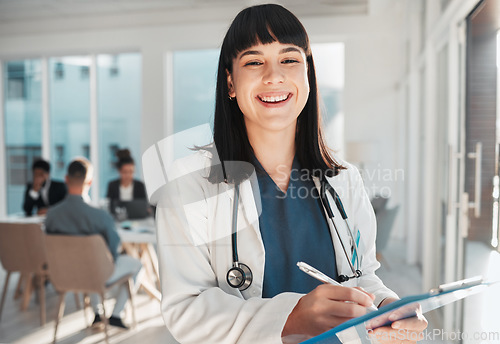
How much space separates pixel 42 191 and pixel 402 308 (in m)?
4.07

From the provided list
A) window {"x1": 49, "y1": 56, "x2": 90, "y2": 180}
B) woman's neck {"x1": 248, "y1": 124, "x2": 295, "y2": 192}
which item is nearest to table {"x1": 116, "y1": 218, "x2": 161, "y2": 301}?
woman's neck {"x1": 248, "y1": 124, "x2": 295, "y2": 192}

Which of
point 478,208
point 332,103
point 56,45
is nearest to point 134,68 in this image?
point 56,45

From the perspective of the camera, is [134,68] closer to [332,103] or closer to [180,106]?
[180,106]

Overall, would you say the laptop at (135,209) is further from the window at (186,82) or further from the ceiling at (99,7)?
the ceiling at (99,7)

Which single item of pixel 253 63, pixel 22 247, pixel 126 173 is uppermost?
pixel 253 63

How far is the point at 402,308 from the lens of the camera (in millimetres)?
407

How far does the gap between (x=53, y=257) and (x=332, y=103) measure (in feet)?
10.6

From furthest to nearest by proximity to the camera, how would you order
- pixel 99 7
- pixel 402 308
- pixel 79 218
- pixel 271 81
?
1. pixel 99 7
2. pixel 79 218
3. pixel 271 81
4. pixel 402 308

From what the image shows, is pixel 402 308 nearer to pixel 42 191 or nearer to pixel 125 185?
pixel 125 185

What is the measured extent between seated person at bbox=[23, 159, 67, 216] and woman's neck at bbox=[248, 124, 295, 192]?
3.73 metres

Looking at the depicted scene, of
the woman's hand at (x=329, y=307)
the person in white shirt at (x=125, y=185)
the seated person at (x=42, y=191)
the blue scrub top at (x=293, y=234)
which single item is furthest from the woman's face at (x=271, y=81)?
the seated person at (x=42, y=191)

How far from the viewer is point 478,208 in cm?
175

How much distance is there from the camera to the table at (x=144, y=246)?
9.20ft

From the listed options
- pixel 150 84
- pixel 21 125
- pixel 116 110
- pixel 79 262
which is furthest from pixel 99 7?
pixel 79 262
